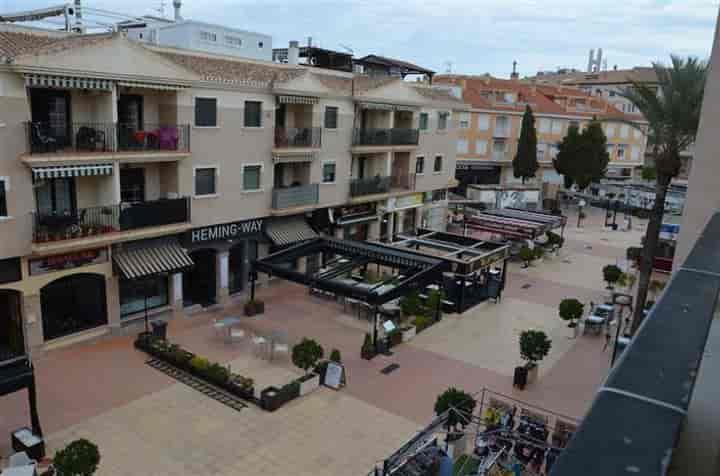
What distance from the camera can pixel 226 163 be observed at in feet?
82.2

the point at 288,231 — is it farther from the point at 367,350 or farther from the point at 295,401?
the point at 295,401

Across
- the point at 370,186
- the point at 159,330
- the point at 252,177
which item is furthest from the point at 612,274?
the point at 159,330

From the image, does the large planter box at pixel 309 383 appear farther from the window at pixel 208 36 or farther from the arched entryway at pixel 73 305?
the window at pixel 208 36

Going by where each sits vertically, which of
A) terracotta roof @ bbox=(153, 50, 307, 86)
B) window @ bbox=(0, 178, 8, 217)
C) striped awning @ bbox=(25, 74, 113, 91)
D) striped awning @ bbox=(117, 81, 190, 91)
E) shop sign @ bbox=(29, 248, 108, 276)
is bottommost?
shop sign @ bbox=(29, 248, 108, 276)

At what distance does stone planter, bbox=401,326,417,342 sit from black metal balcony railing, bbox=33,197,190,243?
986 centimetres

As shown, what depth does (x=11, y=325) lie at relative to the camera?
20000mm

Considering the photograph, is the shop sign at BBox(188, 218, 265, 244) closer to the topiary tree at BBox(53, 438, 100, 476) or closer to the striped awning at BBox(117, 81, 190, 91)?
the striped awning at BBox(117, 81, 190, 91)

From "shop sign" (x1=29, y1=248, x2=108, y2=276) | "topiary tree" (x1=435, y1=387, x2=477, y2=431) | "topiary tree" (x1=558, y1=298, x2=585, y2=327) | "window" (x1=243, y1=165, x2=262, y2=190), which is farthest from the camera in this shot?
"window" (x1=243, y1=165, x2=262, y2=190)

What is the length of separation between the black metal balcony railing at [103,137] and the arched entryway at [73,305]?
4.63m

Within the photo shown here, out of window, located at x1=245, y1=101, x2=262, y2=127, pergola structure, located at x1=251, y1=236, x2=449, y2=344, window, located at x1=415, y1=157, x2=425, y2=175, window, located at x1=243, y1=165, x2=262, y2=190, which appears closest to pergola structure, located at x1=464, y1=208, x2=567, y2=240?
window, located at x1=415, y1=157, x2=425, y2=175

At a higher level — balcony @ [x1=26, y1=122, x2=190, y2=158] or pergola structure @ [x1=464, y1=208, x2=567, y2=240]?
balcony @ [x1=26, y1=122, x2=190, y2=158]

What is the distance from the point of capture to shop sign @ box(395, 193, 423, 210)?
36.7 meters

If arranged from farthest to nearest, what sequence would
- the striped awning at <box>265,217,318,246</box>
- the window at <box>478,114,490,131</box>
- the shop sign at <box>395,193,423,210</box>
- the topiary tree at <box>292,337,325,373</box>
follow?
1. the window at <box>478,114,490,131</box>
2. the shop sign at <box>395,193,423,210</box>
3. the striped awning at <box>265,217,318,246</box>
4. the topiary tree at <box>292,337,325,373</box>

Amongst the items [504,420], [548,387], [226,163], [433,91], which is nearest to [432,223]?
[433,91]
